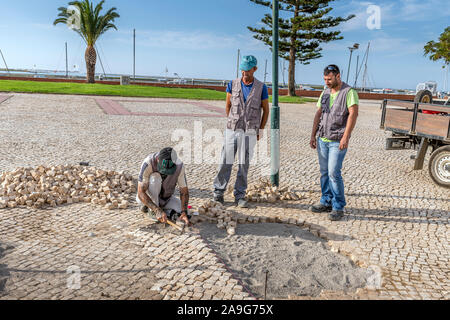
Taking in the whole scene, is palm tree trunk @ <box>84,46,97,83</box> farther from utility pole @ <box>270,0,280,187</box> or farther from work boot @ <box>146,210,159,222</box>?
work boot @ <box>146,210,159,222</box>

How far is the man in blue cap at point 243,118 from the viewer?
4992mm

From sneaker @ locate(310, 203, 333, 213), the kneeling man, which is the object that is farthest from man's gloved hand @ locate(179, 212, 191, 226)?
sneaker @ locate(310, 203, 333, 213)

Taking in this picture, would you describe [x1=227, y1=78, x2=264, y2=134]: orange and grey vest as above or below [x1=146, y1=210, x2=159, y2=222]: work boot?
above

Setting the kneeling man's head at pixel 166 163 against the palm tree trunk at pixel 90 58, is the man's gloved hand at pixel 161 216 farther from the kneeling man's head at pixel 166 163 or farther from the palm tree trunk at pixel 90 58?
the palm tree trunk at pixel 90 58

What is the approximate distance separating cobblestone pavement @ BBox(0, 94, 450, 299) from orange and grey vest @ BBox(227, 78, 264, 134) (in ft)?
3.70

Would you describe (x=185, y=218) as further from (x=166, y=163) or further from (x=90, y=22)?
(x=90, y=22)

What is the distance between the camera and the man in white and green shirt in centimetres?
460


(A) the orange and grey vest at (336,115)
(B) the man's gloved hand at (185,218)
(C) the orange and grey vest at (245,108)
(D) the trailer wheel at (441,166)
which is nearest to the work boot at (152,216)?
(B) the man's gloved hand at (185,218)

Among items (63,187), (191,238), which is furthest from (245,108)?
(63,187)

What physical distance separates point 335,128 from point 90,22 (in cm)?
3390

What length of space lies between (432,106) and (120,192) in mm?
5558

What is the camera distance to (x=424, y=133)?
22.7ft

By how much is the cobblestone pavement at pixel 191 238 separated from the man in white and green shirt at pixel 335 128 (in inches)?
18.2

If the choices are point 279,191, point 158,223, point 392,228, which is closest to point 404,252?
point 392,228
